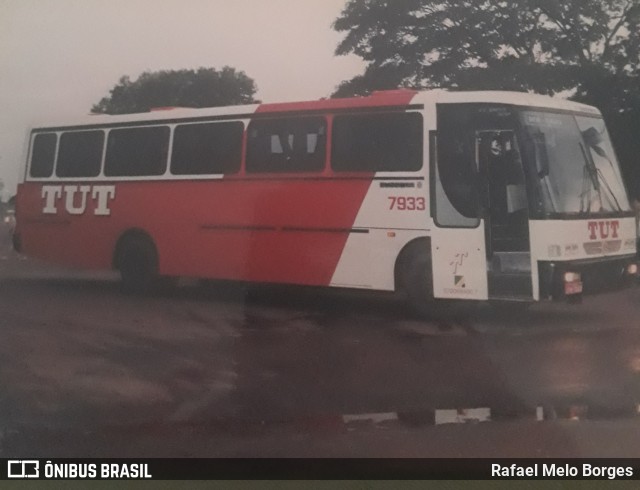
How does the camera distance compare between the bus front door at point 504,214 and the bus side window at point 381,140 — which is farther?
the bus side window at point 381,140

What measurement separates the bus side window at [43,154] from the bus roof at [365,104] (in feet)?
0.30

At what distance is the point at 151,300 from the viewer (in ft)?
16.7

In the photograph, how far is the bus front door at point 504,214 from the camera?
4.88 meters

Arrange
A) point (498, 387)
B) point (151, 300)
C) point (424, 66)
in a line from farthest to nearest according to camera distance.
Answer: point (151, 300) < point (424, 66) < point (498, 387)

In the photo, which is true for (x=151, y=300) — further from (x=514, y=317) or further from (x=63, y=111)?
(x=514, y=317)

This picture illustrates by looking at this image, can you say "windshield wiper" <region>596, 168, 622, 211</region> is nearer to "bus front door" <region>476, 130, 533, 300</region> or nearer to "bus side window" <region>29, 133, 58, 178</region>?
"bus front door" <region>476, 130, 533, 300</region>

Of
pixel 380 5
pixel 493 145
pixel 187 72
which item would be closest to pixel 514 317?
pixel 493 145

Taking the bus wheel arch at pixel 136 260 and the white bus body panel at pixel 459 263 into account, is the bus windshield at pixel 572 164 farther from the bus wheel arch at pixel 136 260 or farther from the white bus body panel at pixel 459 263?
the bus wheel arch at pixel 136 260

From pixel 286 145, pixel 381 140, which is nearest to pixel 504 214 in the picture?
pixel 381 140

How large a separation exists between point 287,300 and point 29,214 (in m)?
1.64

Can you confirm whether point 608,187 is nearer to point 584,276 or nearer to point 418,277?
point 584,276

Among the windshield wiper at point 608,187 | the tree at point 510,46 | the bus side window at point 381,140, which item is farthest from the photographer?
the bus side window at point 381,140

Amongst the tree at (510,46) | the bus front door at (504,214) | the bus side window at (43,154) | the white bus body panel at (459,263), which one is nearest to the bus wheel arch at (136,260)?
the bus side window at (43,154)

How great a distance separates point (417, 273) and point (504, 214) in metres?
0.66
